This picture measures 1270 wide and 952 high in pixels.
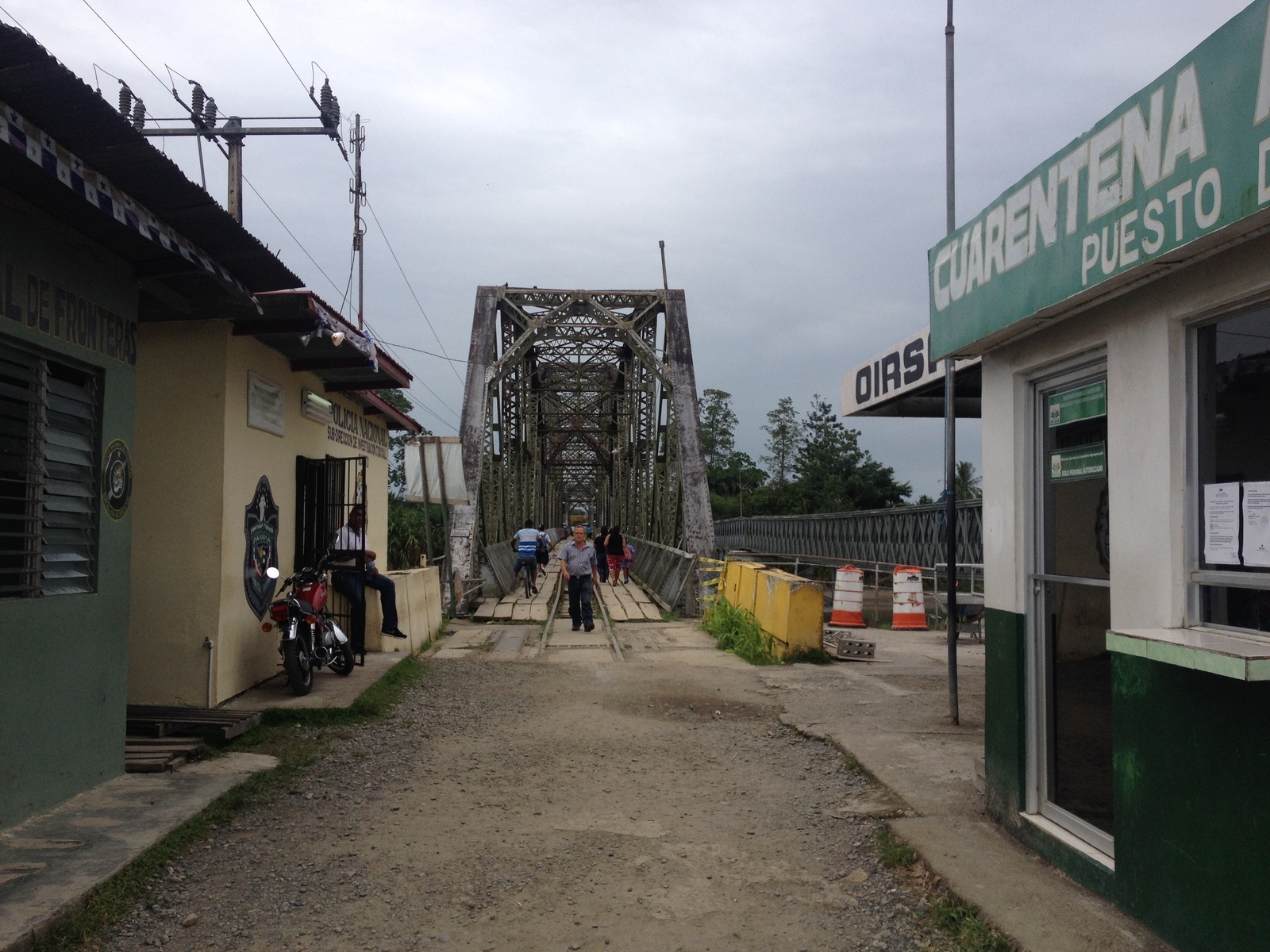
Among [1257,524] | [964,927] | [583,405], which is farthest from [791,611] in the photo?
[583,405]

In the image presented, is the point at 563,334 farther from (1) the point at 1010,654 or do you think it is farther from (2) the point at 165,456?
(1) the point at 1010,654

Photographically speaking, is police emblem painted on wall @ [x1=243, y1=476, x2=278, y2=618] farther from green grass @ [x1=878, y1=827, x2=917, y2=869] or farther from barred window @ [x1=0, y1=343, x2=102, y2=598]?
green grass @ [x1=878, y1=827, x2=917, y2=869]

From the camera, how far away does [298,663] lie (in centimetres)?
786

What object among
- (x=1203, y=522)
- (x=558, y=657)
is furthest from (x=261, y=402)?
(x=1203, y=522)

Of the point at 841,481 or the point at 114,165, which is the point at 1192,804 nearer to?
the point at 114,165

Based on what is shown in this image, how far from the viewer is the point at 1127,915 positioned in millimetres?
3783

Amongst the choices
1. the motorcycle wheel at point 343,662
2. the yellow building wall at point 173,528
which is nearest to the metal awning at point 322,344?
the yellow building wall at point 173,528

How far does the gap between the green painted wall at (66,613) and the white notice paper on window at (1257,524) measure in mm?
5039

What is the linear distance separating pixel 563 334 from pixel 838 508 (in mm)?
24735

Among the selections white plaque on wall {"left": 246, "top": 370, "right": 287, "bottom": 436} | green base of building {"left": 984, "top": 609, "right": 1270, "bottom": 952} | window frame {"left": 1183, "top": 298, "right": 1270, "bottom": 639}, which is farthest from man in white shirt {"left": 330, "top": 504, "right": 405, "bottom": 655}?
window frame {"left": 1183, "top": 298, "right": 1270, "bottom": 639}

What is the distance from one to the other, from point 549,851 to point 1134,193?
379cm

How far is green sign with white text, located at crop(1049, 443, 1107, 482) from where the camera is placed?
14.1 ft

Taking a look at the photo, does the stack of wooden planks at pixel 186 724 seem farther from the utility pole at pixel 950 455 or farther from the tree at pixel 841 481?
the tree at pixel 841 481

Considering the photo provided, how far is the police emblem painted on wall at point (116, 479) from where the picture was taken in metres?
5.64
